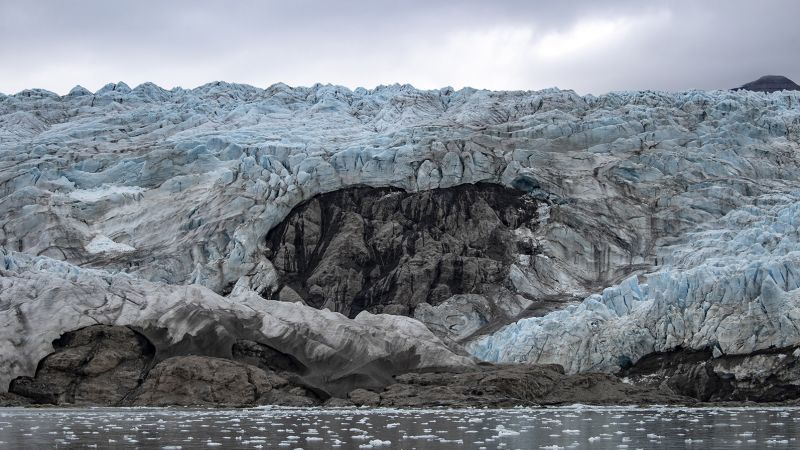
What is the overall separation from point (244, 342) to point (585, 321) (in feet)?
57.0

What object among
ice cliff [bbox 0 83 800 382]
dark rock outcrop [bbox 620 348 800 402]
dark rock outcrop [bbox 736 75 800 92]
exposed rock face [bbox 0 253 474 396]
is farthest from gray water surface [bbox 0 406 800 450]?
dark rock outcrop [bbox 736 75 800 92]

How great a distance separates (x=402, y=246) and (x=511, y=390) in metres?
32.1

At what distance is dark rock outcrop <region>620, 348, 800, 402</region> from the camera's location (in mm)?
44281

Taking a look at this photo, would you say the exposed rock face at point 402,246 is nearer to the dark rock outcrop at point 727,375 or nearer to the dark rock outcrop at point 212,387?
the dark rock outcrop at point 727,375

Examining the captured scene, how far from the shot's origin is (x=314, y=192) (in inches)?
2958

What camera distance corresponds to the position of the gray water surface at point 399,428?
909 inches

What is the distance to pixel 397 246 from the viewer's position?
72.6 metres

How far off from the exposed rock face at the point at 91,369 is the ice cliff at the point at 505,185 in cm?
582

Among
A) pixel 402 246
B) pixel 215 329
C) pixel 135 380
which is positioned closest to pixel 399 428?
pixel 135 380

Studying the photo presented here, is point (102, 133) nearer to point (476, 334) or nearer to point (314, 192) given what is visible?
point (314, 192)

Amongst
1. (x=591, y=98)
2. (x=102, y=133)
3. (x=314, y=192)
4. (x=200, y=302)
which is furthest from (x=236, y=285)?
(x=591, y=98)

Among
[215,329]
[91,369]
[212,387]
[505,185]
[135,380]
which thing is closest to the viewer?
[212,387]

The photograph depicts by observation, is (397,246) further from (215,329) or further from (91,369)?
(91,369)

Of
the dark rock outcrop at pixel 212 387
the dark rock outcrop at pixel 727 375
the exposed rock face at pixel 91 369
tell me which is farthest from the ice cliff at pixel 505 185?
the dark rock outcrop at pixel 212 387
